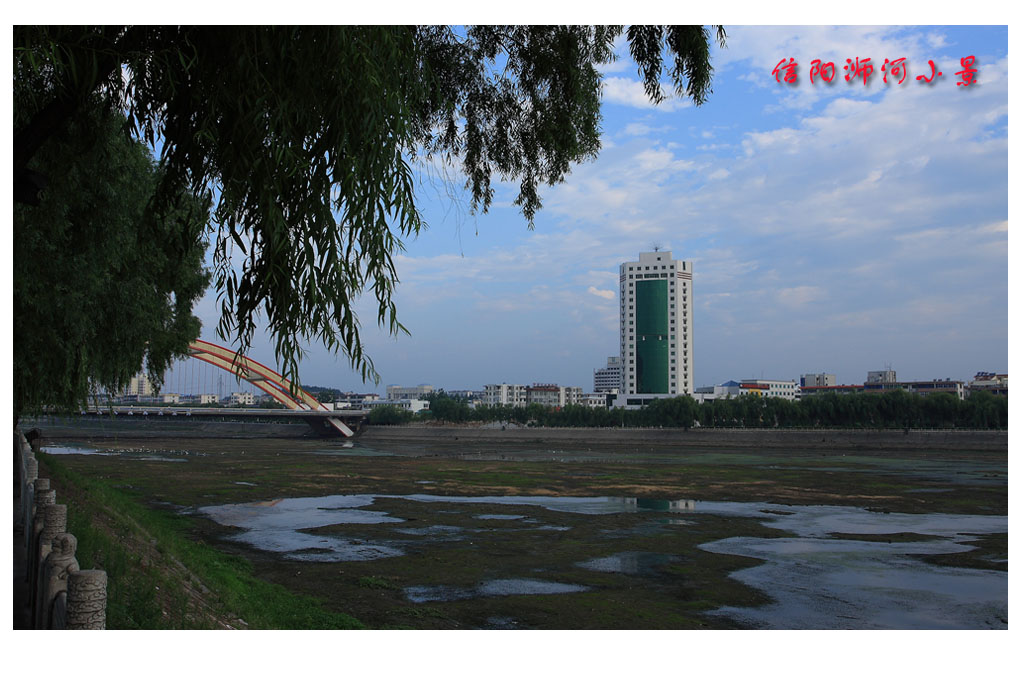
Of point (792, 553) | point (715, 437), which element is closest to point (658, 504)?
point (792, 553)

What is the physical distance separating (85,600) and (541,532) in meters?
12.8

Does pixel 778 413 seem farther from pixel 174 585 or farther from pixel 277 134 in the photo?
pixel 277 134

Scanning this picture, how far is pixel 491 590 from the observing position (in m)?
11.2

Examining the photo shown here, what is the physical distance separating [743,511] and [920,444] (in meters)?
50.4

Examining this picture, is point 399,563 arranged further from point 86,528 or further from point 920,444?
point 920,444

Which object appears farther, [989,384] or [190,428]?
[190,428]

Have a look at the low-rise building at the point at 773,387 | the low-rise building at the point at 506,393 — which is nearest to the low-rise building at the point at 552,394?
the low-rise building at the point at 506,393

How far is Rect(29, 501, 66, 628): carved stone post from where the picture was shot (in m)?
5.76

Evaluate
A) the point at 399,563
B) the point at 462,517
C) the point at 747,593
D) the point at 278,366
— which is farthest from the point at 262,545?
the point at 278,366

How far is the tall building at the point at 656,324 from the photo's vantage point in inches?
4390

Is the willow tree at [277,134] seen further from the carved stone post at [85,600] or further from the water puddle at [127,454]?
the water puddle at [127,454]

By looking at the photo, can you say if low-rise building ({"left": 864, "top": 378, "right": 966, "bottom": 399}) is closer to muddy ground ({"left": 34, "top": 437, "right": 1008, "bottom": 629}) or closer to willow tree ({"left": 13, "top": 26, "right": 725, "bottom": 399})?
muddy ground ({"left": 34, "top": 437, "right": 1008, "bottom": 629})

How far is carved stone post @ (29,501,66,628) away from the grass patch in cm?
52

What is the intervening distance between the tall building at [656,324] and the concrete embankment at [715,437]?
28295 millimetres
